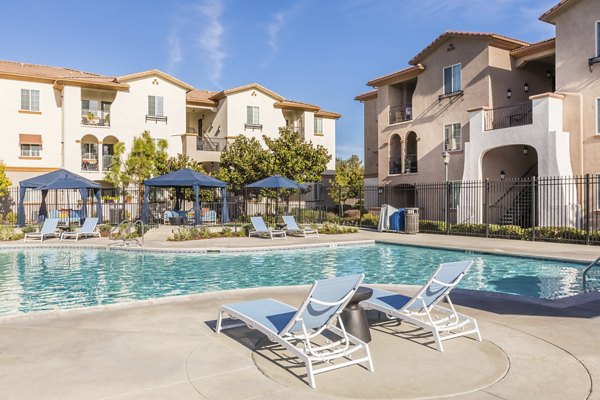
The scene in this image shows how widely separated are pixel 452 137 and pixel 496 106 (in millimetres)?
2839

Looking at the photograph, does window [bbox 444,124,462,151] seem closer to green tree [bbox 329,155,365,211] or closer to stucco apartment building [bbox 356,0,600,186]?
stucco apartment building [bbox 356,0,600,186]

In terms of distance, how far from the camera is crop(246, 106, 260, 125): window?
37.3 m

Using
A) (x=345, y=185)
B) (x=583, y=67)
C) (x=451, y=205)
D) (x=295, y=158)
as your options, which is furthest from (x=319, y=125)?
(x=583, y=67)

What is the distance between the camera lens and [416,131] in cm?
2922

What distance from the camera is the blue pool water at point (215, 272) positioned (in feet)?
34.9

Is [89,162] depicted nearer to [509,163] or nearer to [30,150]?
[30,150]

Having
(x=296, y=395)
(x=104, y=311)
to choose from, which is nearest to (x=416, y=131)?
(x=104, y=311)

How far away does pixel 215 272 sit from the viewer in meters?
13.2

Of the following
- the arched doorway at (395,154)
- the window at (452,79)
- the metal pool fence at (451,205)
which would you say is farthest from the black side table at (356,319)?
the arched doorway at (395,154)

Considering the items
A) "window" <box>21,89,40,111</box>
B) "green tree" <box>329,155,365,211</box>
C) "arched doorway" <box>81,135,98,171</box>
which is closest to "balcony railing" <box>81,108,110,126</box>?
"arched doorway" <box>81,135,98,171</box>

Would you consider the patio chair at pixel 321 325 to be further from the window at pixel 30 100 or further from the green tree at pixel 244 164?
the window at pixel 30 100

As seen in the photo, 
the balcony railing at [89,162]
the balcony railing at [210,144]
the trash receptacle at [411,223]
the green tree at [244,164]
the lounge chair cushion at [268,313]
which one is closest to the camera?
the lounge chair cushion at [268,313]

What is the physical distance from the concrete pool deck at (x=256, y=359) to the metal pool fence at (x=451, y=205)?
12090 mm

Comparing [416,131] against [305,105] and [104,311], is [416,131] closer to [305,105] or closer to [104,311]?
[305,105]
